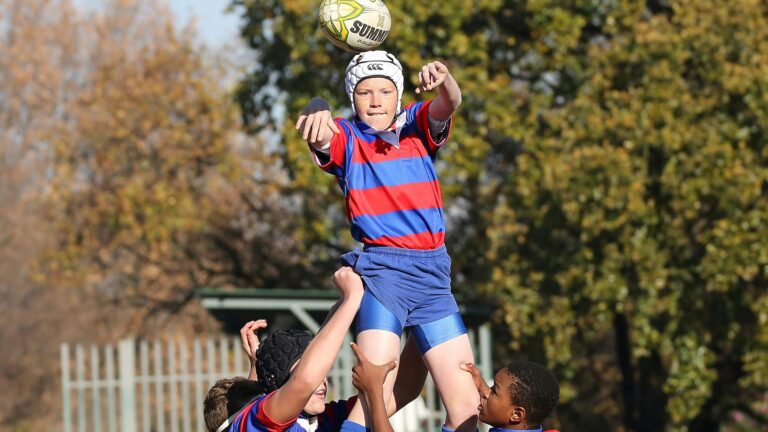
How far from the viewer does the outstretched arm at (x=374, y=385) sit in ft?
16.0

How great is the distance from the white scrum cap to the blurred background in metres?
9.65

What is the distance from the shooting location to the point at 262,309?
51.5 ft

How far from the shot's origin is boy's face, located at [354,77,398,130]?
5.51m

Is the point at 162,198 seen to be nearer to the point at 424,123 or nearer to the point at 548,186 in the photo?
the point at 548,186

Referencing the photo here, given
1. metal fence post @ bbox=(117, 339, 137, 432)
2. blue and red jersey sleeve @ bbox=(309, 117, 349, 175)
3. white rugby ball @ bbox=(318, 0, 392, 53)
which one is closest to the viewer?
blue and red jersey sleeve @ bbox=(309, 117, 349, 175)

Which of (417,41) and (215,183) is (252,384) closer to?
(417,41)

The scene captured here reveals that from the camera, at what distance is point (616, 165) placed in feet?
52.5

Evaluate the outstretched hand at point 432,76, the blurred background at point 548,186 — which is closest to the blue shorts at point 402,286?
the outstretched hand at point 432,76

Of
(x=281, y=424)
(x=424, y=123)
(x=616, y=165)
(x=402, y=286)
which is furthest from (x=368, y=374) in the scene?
(x=616, y=165)

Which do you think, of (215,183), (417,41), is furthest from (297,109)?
(215,183)

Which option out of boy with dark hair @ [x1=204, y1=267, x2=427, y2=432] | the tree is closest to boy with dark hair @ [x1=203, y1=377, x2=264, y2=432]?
boy with dark hair @ [x1=204, y1=267, x2=427, y2=432]

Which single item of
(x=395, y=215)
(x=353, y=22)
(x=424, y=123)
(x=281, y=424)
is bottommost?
(x=281, y=424)

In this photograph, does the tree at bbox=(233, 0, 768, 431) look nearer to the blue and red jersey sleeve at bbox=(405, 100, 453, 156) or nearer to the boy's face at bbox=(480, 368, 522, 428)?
the blue and red jersey sleeve at bbox=(405, 100, 453, 156)

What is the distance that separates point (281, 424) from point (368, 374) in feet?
1.33
